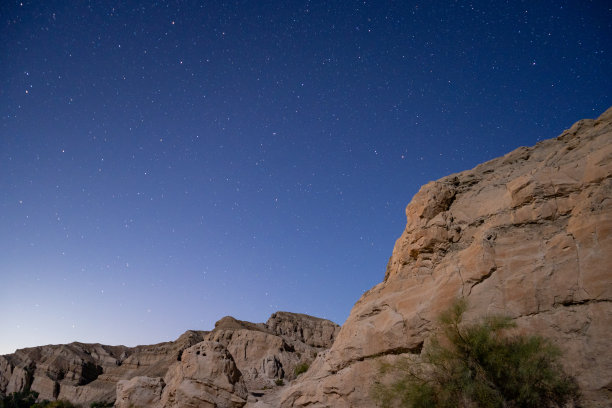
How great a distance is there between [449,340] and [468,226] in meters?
6.56

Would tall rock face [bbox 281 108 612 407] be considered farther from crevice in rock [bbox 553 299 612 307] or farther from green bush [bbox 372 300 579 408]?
green bush [bbox 372 300 579 408]

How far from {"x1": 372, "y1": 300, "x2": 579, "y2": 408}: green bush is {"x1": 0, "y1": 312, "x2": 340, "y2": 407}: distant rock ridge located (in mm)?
16717

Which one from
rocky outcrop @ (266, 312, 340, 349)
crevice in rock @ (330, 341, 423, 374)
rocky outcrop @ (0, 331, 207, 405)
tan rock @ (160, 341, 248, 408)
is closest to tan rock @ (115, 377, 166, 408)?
tan rock @ (160, 341, 248, 408)

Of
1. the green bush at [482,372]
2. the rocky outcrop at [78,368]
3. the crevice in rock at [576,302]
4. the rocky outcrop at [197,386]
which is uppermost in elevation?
the crevice in rock at [576,302]

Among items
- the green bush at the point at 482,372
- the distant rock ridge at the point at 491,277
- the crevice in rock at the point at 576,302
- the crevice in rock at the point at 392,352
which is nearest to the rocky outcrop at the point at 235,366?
the distant rock ridge at the point at 491,277

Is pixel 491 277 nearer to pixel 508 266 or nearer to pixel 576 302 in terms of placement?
pixel 508 266

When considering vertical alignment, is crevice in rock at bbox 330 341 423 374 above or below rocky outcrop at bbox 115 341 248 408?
above

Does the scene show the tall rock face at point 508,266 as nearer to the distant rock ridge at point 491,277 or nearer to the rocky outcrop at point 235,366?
the distant rock ridge at point 491,277

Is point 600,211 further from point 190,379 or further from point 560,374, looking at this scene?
point 190,379

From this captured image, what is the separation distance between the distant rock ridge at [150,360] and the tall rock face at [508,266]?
42.2ft

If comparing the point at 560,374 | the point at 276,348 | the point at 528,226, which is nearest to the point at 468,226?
the point at 528,226

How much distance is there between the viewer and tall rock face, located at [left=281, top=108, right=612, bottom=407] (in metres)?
13.6

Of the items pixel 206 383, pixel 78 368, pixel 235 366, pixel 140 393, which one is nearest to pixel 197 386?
pixel 206 383

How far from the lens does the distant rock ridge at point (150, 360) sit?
51656mm
